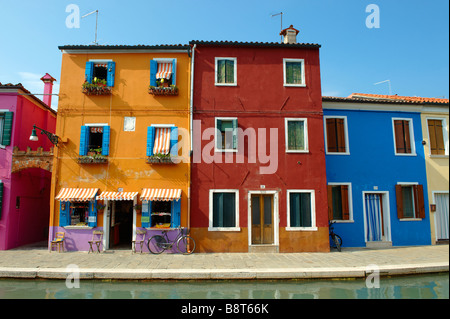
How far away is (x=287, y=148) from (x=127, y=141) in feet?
22.9

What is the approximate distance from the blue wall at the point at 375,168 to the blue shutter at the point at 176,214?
22.8ft

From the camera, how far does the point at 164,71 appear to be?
42.8 feet

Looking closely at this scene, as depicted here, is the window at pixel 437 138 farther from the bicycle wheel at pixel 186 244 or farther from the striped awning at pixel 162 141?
the striped awning at pixel 162 141

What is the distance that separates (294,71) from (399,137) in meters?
6.19

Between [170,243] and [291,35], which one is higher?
[291,35]

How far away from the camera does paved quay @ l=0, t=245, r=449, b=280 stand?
29.0 ft

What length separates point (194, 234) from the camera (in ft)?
39.9

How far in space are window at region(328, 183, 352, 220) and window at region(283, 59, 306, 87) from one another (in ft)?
16.5

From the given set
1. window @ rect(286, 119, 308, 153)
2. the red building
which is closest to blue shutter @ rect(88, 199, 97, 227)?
the red building

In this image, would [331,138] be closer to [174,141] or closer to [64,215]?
[174,141]

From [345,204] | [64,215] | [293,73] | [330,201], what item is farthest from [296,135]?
[64,215]

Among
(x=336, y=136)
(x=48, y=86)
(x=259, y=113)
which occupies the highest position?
(x=48, y=86)

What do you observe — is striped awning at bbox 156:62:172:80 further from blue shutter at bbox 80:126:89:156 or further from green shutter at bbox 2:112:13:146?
green shutter at bbox 2:112:13:146
